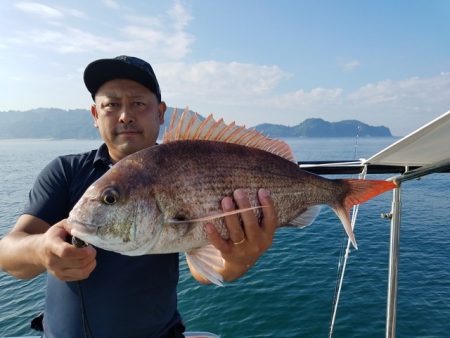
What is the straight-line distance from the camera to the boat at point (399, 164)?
2707 mm

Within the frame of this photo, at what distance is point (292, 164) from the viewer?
3010mm

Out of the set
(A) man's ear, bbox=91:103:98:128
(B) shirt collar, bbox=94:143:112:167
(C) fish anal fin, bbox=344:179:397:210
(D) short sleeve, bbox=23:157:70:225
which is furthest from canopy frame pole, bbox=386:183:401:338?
(D) short sleeve, bbox=23:157:70:225

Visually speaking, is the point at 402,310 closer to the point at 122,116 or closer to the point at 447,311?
the point at 447,311

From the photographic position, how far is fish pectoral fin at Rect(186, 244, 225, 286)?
258cm

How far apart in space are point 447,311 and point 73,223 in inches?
527

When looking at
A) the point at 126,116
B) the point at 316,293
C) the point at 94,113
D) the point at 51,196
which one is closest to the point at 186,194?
the point at 126,116

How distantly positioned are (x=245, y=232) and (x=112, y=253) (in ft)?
4.06

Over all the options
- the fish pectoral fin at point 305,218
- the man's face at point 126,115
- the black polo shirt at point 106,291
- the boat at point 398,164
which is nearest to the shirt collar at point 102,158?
the man's face at point 126,115

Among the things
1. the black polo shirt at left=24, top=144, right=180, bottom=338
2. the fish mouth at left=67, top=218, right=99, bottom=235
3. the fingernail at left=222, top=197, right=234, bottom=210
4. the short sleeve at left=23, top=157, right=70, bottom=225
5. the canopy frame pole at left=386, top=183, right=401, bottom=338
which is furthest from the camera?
the canopy frame pole at left=386, top=183, right=401, bottom=338

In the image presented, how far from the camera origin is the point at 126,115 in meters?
3.10

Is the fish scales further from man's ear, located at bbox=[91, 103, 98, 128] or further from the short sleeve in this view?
man's ear, located at bbox=[91, 103, 98, 128]

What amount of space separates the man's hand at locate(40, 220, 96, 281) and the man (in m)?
0.07

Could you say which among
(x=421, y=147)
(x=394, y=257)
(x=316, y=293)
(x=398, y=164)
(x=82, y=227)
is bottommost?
(x=316, y=293)

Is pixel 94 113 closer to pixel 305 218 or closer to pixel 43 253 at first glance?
pixel 43 253
